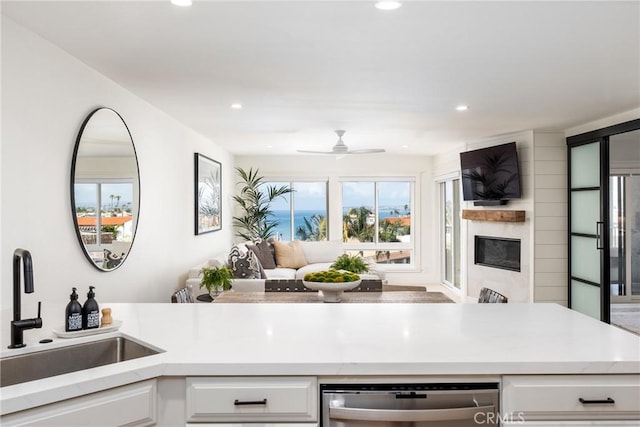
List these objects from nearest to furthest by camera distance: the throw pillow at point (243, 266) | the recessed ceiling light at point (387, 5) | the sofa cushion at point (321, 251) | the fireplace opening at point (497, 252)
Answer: the recessed ceiling light at point (387, 5) → the throw pillow at point (243, 266) → the fireplace opening at point (497, 252) → the sofa cushion at point (321, 251)

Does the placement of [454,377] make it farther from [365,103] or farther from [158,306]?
[365,103]

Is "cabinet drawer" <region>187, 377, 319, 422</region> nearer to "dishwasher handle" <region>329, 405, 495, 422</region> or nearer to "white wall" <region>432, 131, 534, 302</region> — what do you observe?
"dishwasher handle" <region>329, 405, 495, 422</region>

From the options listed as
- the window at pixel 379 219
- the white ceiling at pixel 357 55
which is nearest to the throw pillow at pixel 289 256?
the window at pixel 379 219

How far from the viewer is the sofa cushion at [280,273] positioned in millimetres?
6633

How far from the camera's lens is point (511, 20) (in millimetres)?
2396

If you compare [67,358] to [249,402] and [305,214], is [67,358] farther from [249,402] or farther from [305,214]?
[305,214]

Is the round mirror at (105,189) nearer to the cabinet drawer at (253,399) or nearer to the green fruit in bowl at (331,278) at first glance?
the green fruit in bowl at (331,278)

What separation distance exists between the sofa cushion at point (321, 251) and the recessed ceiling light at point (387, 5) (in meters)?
5.87

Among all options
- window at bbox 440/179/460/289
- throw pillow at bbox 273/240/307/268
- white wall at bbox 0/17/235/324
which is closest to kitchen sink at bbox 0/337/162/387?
white wall at bbox 0/17/235/324

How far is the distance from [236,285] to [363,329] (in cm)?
298

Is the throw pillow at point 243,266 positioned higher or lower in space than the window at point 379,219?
lower

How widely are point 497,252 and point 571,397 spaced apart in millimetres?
5327

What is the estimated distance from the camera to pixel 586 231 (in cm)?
561

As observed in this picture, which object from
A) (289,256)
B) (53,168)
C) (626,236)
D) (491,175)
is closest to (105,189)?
(53,168)
